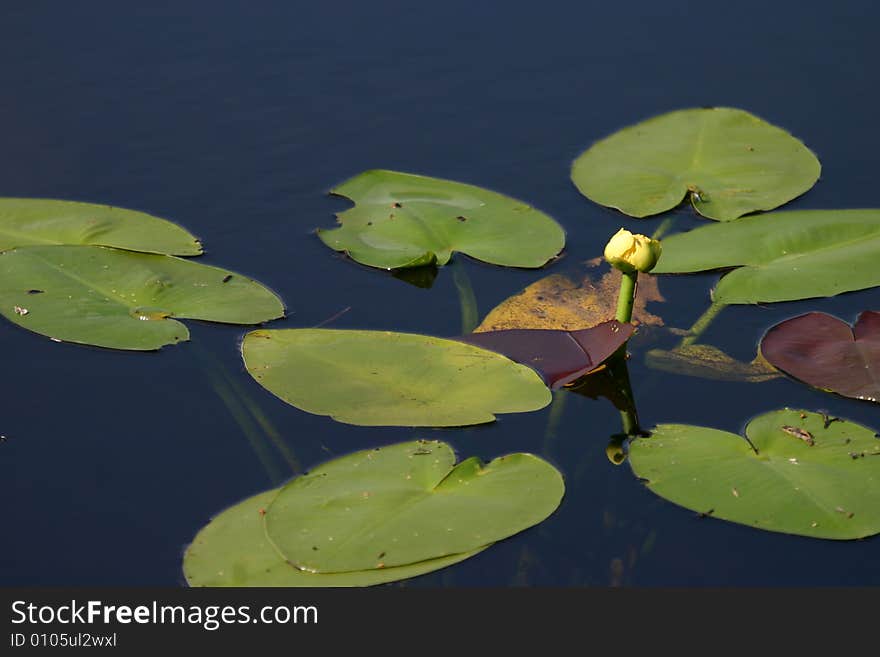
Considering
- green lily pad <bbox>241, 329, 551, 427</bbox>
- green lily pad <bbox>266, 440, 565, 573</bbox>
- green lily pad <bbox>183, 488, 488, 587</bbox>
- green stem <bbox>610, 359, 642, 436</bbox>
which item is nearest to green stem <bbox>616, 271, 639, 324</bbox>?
green stem <bbox>610, 359, 642, 436</bbox>

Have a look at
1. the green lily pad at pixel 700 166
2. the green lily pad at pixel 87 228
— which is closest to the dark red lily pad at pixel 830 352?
the green lily pad at pixel 700 166

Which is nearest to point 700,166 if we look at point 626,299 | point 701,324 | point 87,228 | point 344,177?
point 701,324

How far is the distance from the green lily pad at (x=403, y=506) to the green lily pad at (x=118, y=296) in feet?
2.61

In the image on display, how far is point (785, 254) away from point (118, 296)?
206 centimetres

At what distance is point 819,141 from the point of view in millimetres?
4402

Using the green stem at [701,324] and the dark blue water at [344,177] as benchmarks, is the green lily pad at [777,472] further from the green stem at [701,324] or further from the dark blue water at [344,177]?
the green stem at [701,324]

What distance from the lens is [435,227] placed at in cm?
390

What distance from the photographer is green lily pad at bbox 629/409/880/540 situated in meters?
2.79

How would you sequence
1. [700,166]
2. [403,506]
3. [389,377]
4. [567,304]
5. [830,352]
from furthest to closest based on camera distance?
[700,166], [567,304], [830,352], [389,377], [403,506]

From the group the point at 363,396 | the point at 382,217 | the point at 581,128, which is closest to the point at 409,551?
the point at 363,396

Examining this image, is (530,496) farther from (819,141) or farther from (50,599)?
(819,141)

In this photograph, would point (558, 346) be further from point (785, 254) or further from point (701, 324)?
point (785, 254)

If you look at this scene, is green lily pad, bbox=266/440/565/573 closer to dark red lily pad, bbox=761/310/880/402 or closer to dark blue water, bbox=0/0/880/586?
dark blue water, bbox=0/0/880/586

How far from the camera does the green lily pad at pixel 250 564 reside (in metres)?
2.63
